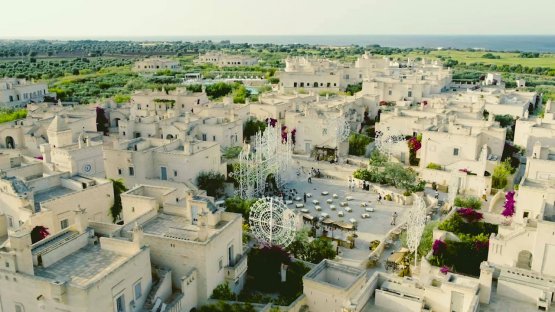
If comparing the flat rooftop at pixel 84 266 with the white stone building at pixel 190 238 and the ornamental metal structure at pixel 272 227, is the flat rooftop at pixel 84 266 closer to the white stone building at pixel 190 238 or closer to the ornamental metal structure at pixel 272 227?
the white stone building at pixel 190 238

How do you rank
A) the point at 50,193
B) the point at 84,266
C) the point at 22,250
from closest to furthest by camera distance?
the point at 22,250 < the point at 84,266 < the point at 50,193

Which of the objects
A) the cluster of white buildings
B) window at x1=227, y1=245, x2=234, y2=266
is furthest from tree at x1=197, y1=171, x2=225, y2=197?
window at x1=227, y1=245, x2=234, y2=266

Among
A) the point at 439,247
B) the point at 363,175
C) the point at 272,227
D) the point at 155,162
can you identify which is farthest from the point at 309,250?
the point at 363,175

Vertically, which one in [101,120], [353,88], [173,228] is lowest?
[101,120]

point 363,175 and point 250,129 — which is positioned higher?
point 250,129

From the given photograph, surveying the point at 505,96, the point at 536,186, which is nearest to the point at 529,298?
the point at 536,186

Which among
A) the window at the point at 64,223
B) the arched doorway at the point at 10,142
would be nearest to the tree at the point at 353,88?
the arched doorway at the point at 10,142

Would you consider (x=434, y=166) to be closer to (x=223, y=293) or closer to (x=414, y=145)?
(x=414, y=145)

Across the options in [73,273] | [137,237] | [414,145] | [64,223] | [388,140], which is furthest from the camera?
[388,140]
